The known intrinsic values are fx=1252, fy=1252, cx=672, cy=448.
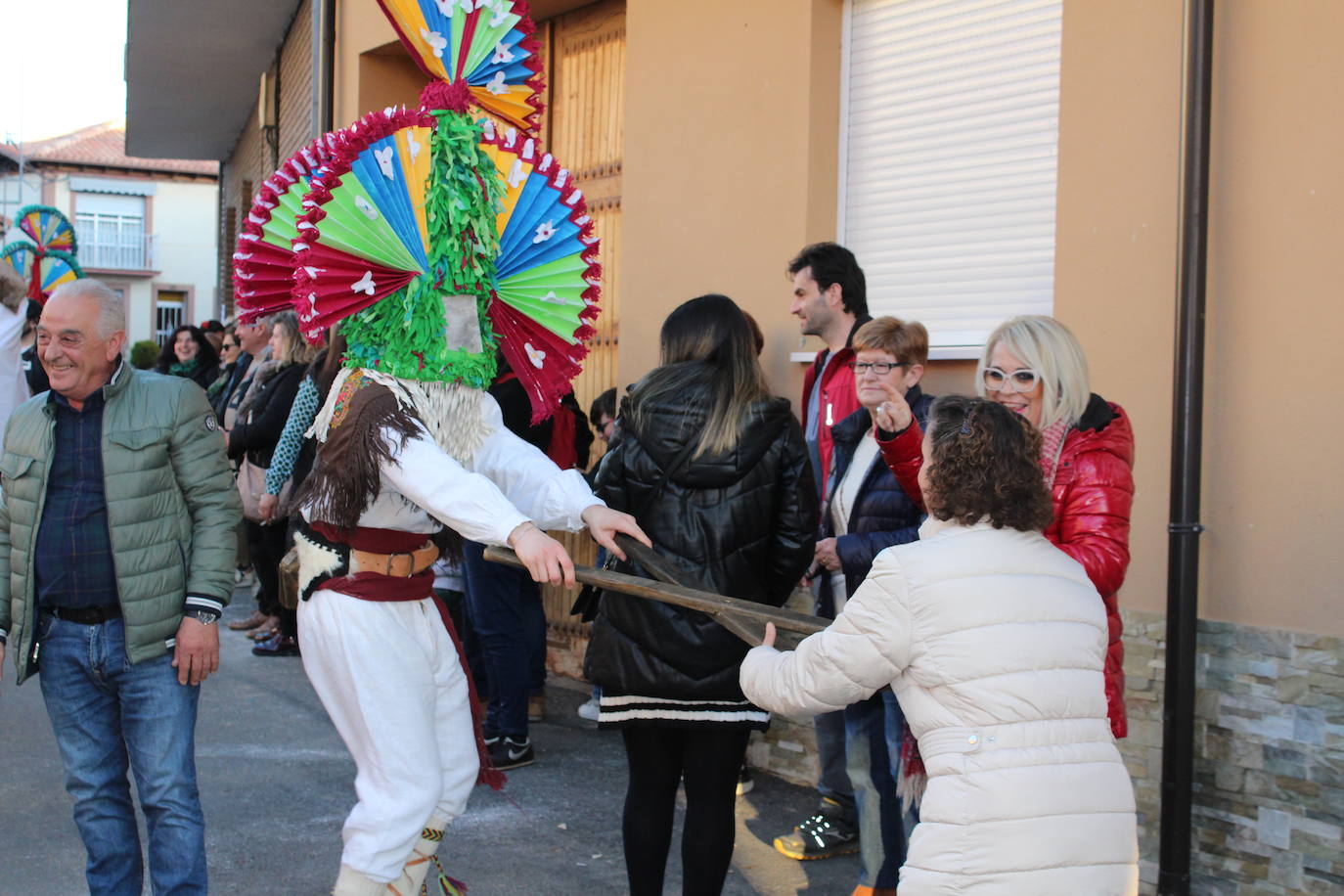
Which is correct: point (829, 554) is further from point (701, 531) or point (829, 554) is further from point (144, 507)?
point (144, 507)

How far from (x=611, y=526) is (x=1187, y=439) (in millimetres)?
1905

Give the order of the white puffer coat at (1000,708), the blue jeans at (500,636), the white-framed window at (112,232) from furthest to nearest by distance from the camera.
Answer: the white-framed window at (112,232), the blue jeans at (500,636), the white puffer coat at (1000,708)

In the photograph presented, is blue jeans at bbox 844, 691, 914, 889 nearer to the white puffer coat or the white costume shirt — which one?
the white costume shirt

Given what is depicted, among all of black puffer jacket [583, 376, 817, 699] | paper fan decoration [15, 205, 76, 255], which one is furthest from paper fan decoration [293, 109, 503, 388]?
paper fan decoration [15, 205, 76, 255]

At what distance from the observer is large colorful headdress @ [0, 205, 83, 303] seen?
27.5 ft

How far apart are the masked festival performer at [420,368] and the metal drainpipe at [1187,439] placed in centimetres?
186

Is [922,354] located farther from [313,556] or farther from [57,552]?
[57,552]

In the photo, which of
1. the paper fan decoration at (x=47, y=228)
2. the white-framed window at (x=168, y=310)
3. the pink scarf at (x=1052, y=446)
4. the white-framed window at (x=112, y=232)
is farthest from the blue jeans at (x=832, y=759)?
the white-framed window at (x=168, y=310)

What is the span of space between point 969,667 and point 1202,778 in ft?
6.89

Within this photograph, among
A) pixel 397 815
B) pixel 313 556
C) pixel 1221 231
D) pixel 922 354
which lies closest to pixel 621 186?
pixel 922 354

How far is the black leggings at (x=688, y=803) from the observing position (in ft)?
11.4

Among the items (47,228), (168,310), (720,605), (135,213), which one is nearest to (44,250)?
(47,228)

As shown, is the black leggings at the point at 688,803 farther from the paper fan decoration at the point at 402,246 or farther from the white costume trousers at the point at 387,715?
the paper fan decoration at the point at 402,246

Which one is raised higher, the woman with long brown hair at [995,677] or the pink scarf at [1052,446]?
the pink scarf at [1052,446]
